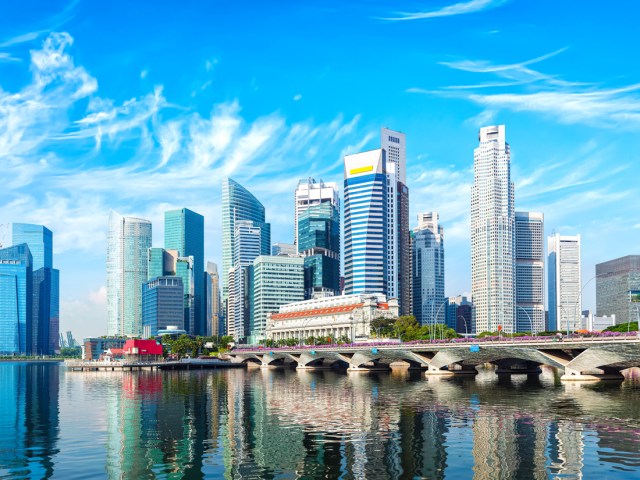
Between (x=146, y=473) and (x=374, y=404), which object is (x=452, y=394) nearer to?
(x=374, y=404)

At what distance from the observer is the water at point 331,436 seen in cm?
4972

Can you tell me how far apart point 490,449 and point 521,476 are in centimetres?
1011

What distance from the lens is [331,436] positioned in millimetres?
63906

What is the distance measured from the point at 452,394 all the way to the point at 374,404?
68.8 feet

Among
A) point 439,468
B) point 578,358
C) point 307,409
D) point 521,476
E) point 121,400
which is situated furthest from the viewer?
point 578,358

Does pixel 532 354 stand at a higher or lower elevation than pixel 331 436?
higher

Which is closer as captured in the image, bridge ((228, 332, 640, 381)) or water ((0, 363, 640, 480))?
water ((0, 363, 640, 480))

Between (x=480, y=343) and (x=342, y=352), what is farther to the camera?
(x=342, y=352)

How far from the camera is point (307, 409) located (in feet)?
292

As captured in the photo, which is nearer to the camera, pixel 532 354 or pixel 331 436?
pixel 331 436

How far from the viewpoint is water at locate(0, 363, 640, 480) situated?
49.7 m

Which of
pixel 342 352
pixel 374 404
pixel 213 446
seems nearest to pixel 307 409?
pixel 374 404

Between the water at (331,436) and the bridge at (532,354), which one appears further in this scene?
the bridge at (532,354)

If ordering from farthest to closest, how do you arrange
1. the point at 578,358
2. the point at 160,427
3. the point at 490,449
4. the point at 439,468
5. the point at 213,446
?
the point at 578,358 < the point at 160,427 < the point at 213,446 < the point at 490,449 < the point at 439,468
